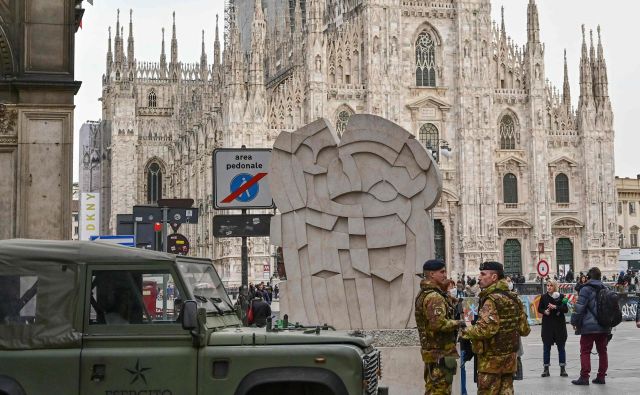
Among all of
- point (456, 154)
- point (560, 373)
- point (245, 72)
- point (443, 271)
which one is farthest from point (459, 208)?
point (443, 271)

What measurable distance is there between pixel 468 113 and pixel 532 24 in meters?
6.60

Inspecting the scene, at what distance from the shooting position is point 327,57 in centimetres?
5572

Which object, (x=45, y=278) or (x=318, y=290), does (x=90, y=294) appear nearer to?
(x=45, y=278)

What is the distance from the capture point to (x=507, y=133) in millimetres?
58094

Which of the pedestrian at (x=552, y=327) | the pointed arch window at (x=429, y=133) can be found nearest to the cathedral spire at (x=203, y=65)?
the pointed arch window at (x=429, y=133)

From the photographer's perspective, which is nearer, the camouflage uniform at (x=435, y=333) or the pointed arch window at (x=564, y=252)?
the camouflage uniform at (x=435, y=333)

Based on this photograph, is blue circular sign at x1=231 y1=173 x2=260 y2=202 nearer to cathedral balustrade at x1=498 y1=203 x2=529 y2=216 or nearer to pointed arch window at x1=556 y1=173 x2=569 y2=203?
cathedral balustrade at x1=498 y1=203 x2=529 y2=216

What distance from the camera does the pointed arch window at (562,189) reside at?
58062 mm

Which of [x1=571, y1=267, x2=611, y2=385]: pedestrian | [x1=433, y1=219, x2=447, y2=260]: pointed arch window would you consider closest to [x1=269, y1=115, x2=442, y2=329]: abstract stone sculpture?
[x1=571, y1=267, x2=611, y2=385]: pedestrian

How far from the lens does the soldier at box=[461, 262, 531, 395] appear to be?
359 inches

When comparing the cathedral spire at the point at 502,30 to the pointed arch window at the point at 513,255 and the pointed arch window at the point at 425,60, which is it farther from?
the pointed arch window at the point at 513,255

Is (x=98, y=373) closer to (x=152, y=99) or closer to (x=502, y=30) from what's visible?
(x=502, y=30)

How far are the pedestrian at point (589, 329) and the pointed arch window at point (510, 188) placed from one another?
42944mm

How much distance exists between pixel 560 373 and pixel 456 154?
4079 cm
